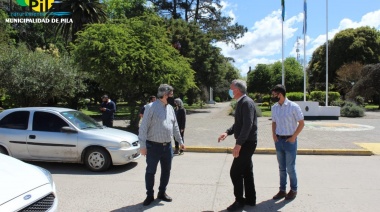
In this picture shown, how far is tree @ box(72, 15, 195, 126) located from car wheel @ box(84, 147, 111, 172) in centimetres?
588

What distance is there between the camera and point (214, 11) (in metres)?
42.8

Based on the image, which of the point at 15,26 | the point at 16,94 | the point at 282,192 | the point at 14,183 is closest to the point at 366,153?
the point at 282,192

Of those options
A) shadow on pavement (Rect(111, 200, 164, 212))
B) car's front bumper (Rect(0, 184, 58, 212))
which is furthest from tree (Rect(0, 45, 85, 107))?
car's front bumper (Rect(0, 184, 58, 212))

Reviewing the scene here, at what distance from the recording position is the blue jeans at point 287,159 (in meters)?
5.44

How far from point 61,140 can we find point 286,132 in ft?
16.3

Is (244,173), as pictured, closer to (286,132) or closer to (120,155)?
(286,132)

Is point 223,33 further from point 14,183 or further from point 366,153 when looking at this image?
point 14,183

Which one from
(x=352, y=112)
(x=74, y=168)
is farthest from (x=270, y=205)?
(x=352, y=112)

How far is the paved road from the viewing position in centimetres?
525

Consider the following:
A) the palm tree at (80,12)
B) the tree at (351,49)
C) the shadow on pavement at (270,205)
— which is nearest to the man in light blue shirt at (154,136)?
the shadow on pavement at (270,205)

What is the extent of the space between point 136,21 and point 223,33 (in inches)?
1087

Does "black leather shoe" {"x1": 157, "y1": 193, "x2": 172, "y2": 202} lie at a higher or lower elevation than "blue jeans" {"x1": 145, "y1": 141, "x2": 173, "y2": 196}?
lower

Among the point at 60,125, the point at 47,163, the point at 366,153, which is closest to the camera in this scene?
the point at 60,125

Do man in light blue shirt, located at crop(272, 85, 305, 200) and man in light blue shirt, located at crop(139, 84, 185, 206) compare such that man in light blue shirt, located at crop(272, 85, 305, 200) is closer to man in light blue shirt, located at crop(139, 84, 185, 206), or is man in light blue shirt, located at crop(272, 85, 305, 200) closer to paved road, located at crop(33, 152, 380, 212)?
paved road, located at crop(33, 152, 380, 212)
